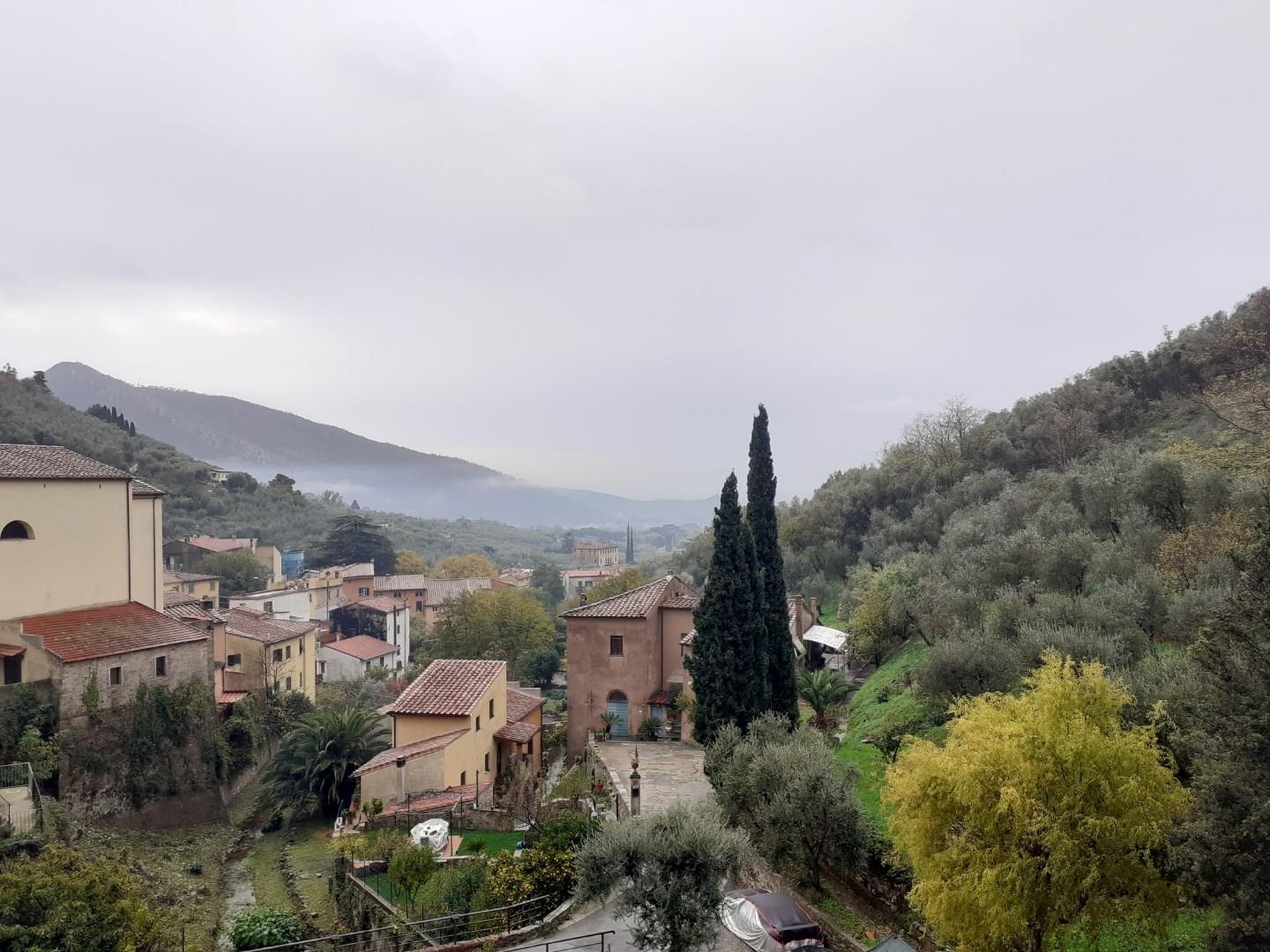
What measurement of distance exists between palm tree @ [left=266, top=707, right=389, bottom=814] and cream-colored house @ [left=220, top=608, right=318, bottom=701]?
11138mm

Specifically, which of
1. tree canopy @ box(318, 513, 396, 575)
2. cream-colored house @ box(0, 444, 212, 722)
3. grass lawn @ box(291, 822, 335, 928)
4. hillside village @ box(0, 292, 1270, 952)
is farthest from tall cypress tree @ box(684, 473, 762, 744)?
tree canopy @ box(318, 513, 396, 575)

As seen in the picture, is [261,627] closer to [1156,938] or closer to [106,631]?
[106,631]

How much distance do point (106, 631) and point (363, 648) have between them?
28.6 metres

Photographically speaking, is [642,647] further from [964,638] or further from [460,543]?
[460,543]

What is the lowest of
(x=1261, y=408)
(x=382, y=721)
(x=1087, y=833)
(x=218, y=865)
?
(x=218, y=865)

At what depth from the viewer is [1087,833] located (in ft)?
32.4

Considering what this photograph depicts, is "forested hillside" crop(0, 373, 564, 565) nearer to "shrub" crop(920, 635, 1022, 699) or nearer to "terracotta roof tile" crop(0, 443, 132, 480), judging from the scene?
"terracotta roof tile" crop(0, 443, 132, 480)

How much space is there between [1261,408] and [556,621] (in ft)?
156

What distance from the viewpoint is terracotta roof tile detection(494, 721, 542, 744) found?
998 inches

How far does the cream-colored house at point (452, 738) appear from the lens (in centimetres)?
2100

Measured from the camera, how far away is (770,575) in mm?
25062

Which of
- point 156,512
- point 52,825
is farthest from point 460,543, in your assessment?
point 52,825

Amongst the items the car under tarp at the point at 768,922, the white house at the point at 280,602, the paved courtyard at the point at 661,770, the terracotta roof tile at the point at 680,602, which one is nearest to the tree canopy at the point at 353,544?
the white house at the point at 280,602

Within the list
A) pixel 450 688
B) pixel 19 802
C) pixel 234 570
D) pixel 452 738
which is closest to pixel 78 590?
pixel 19 802
